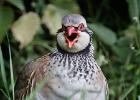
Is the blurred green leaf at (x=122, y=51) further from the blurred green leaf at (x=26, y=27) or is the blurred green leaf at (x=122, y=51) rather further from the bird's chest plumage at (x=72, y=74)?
the bird's chest plumage at (x=72, y=74)

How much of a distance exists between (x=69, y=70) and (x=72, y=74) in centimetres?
4

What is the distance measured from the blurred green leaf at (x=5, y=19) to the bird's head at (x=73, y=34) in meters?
1.73

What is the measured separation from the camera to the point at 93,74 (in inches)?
195

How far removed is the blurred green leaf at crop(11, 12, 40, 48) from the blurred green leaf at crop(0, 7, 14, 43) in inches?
3.6

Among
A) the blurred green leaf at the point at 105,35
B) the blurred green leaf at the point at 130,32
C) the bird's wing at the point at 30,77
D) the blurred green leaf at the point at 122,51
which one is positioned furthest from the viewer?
the blurred green leaf at the point at 130,32

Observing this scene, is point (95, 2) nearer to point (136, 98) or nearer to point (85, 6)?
point (85, 6)

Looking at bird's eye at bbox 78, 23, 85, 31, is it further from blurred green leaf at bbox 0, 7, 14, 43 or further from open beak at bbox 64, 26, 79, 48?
blurred green leaf at bbox 0, 7, 14, 43

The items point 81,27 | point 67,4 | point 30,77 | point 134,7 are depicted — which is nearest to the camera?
point 81,27

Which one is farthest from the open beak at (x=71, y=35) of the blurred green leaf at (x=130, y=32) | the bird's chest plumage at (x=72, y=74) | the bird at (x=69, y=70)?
the blurred green leaf at (x=130, y=32)

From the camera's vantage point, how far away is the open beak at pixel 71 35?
4.66m

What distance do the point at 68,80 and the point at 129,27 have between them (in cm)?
276

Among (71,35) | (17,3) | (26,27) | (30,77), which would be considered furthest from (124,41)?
(71,35)

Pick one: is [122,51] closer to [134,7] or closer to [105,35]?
[105,35]

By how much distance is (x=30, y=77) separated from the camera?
5051mm
